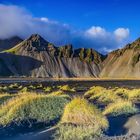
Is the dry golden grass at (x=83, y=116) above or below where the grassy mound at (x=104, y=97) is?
above

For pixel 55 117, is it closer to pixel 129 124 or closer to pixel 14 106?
pixel 14 106

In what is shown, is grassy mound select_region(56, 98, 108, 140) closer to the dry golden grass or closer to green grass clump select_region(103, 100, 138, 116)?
the dry golden grass

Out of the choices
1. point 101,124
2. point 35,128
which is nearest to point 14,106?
point 35,128

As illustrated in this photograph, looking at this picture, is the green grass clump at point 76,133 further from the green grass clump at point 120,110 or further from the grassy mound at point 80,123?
the green grass clump at point 120,110

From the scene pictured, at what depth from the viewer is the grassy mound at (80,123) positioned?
16953 mm

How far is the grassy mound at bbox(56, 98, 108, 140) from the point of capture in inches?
667

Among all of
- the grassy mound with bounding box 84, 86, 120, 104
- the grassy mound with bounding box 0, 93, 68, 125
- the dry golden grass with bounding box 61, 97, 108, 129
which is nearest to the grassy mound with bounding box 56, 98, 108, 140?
the dry golden grass with bounding box 61, 97, 108, 129

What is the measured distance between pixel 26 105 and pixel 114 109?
6.23m

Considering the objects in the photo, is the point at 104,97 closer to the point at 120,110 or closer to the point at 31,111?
the point at 120,110

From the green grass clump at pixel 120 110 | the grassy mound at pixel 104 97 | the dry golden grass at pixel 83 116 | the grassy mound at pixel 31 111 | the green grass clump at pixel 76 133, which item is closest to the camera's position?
the green grass clump at pixel 76 133

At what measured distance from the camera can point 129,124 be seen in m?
20.0

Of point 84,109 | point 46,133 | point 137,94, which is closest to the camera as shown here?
point 46,133

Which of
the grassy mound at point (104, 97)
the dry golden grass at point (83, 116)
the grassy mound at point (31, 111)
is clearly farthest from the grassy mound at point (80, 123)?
the grassy mound at point (104, 97)

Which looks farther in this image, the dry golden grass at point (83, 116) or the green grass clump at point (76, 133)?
the dry golden grass at point (83, 116)
